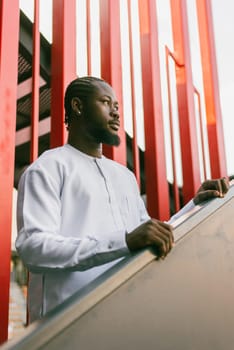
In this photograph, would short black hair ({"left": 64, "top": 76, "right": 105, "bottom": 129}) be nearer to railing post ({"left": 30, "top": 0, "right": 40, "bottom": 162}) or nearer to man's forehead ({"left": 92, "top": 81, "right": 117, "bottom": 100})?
man's forehead ({"left": 92, "top": 81, "right": 117, "bottom": 100})

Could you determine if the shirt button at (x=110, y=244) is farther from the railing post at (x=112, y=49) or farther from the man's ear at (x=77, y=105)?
the railing post at (x=112, y=49)

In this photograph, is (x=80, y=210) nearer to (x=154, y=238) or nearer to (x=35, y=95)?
(x=154, y=238)

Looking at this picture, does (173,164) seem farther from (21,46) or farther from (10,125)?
(10,125)

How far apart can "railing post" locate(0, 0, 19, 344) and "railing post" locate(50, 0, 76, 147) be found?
1.12ft

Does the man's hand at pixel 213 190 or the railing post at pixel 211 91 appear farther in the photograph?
the railing post at pixel 211 91

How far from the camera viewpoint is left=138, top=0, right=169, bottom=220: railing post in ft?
9.30

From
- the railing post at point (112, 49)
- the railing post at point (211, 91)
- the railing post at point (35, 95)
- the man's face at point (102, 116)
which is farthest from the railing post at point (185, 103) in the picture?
the man's face at point (102, 116)

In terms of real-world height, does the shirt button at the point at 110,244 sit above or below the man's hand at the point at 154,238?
below

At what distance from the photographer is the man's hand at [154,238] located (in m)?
1.10

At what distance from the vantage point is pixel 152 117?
2.99 meters

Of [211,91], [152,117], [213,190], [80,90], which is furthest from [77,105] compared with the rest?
[211,91]

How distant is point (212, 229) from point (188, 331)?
1.02 ft

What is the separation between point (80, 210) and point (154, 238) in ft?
1.38

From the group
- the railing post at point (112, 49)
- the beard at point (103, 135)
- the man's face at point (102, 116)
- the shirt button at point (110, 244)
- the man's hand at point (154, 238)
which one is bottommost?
the shirt button at point (110, 244)
